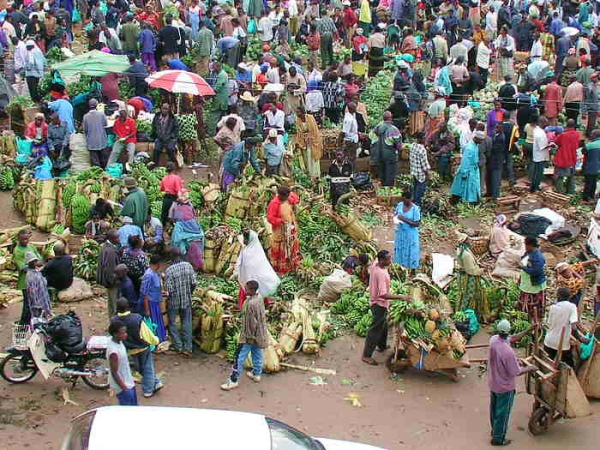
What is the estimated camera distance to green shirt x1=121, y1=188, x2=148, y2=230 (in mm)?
13055

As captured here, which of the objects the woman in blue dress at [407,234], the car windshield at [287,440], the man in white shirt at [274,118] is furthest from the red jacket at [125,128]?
the car windshield at [287,440]

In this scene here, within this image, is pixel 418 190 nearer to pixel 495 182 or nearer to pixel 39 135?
pixel 495 182

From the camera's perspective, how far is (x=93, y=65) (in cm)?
1694

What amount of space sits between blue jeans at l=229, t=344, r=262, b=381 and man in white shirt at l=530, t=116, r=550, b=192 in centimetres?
792

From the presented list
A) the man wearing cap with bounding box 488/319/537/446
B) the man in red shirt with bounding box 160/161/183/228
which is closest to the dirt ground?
the man wearing cap with bounding box 488/319/537/446

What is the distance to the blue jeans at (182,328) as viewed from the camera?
11.0 meters

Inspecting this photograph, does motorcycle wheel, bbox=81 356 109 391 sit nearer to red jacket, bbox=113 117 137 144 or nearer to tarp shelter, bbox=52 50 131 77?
red jacket, bbox=113 117 137 144

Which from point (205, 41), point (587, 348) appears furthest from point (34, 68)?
point (587, 348)

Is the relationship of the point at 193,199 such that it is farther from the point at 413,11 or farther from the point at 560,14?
the point at 560,14

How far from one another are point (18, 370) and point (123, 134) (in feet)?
21.0

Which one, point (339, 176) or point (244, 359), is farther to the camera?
point (339, 176)

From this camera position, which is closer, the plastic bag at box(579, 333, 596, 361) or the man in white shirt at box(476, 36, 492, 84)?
the plastic bag at box(579, 333, 596, 361)

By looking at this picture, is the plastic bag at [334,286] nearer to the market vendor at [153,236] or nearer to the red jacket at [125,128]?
the market vendor at [153,236]

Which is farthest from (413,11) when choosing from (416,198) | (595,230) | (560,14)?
(595,230)
